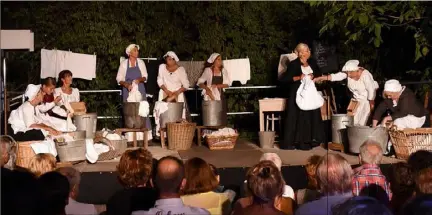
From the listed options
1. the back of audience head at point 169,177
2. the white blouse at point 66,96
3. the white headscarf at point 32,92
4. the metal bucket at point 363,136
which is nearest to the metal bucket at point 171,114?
the white blouse at point 66,96

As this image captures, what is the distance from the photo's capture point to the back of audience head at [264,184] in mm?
3336

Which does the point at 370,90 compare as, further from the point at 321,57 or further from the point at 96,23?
the point at 96,23

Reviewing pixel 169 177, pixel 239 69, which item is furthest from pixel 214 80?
pixel 169 177

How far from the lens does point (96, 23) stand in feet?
31.4

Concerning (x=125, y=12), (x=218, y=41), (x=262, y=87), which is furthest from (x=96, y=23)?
(x=262, y=87)

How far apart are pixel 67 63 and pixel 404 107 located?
428 cm

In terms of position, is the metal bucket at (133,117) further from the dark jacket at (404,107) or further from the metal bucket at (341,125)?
the dark jacket at (404,107)

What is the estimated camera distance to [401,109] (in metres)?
7.45

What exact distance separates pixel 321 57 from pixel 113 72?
2.86m

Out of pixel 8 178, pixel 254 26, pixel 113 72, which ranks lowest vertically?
pixel 8 178

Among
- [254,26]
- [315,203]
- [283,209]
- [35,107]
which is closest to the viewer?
[315,203]

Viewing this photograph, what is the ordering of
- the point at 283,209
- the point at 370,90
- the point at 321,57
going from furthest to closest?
→ 1. the point at 321,57
2. the point at 370,90
3. the point at 283,209

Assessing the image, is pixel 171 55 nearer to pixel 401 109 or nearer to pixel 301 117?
pixel 301 117

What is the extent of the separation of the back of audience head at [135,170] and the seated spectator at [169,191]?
434 millimetres
